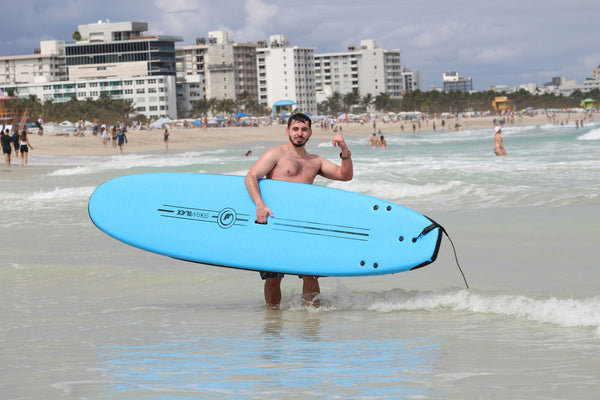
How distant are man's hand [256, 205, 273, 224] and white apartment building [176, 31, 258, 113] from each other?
144 m

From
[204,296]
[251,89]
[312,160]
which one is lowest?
[204,296]

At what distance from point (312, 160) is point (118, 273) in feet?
8.18

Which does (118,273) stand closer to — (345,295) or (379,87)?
(345,295)

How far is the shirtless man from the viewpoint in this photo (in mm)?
4750

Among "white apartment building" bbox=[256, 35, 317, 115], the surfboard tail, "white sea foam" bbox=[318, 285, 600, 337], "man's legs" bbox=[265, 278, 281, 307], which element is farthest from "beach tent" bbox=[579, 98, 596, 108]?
"man's legs" bbox=[265, 278, 281, 307]

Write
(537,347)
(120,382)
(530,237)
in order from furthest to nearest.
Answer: (530,237) < (537,347) < (120,382)

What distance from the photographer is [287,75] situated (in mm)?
154750

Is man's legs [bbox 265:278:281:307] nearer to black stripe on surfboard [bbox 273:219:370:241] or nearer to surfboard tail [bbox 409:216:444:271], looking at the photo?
black stripe on surfboard [bbox 273:219:370:241]

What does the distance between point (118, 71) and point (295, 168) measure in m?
132

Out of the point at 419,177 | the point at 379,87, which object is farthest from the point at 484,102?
the point at 419,177

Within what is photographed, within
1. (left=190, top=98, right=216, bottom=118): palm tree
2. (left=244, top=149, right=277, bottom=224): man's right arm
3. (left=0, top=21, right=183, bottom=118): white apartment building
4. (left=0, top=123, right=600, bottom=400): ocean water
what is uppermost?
(left=0, top=21, right=183, bottom=118): white apartment building

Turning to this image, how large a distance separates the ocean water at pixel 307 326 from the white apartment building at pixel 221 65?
142 metres

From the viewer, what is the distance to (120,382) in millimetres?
3451

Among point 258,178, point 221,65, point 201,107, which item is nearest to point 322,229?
point 258,178
